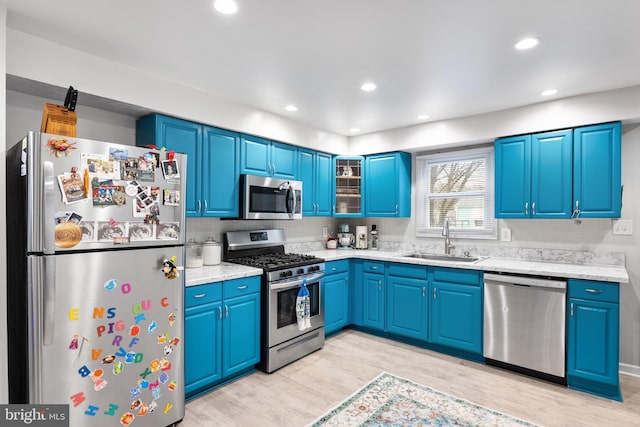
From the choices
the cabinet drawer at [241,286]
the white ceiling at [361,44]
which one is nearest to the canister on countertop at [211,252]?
the cabinet drawer at [241,286]

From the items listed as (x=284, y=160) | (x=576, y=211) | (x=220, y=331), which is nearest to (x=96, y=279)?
(x=220, y=331)

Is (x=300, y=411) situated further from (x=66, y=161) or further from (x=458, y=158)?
(x=458, y=158)

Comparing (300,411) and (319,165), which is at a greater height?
(319,165)

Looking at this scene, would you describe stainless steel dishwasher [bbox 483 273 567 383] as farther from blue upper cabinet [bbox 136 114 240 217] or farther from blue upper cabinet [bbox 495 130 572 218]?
blue upper cabinet [bbox 136 114 240 217]

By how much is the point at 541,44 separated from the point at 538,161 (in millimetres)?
1429

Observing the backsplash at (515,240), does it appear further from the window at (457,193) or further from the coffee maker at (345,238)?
the coffee maker at (345,238)

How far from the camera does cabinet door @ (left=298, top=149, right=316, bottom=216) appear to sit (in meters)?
4.09

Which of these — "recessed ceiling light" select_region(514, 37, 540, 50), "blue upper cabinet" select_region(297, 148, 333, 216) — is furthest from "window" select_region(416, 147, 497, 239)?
"recessed ceiling light" select_region(514, 37, 540, 50)

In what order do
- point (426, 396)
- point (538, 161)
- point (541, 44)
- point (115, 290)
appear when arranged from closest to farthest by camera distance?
point (115, 290) → point (541, 44) → point (426, 396) → point (538, 161)

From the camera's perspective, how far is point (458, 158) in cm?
418

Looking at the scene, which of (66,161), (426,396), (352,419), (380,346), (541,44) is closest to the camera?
(66,161)

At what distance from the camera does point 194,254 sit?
325cm

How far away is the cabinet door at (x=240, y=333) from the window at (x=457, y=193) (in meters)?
2.42

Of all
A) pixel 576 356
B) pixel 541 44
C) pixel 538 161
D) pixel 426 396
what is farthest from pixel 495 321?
pixel 541 44
